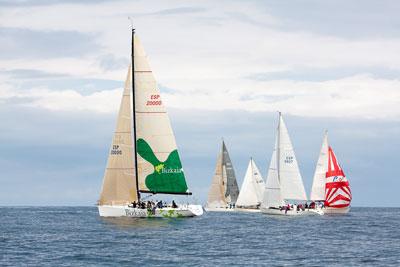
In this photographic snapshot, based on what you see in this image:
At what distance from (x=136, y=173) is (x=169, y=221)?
7.18 meters

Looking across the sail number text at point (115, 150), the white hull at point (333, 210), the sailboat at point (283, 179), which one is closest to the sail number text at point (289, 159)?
the sailboat at point (283, 179)

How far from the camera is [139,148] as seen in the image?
8000 cm

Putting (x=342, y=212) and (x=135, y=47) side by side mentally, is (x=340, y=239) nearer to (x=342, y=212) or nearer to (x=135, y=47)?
(x=135, y=47)

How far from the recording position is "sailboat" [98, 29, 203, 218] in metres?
78.6

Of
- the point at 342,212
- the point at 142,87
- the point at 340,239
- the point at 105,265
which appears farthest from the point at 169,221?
the point at 342,212

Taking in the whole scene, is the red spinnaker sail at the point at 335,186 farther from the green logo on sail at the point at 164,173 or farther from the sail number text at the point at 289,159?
the green logo on sail at the point at 164,173

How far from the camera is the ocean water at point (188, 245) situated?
153 ft

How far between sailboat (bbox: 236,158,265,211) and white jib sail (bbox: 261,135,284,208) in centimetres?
2144

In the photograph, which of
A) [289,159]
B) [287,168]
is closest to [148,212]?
[287,168]

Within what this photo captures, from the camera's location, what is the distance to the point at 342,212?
11231 cm

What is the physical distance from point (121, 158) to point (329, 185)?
40265 millimetres

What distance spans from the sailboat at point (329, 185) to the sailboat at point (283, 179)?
4735 millimetres

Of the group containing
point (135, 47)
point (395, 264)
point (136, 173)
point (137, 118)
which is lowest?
point (395, 264)

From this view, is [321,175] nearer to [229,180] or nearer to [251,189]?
[251,189]
